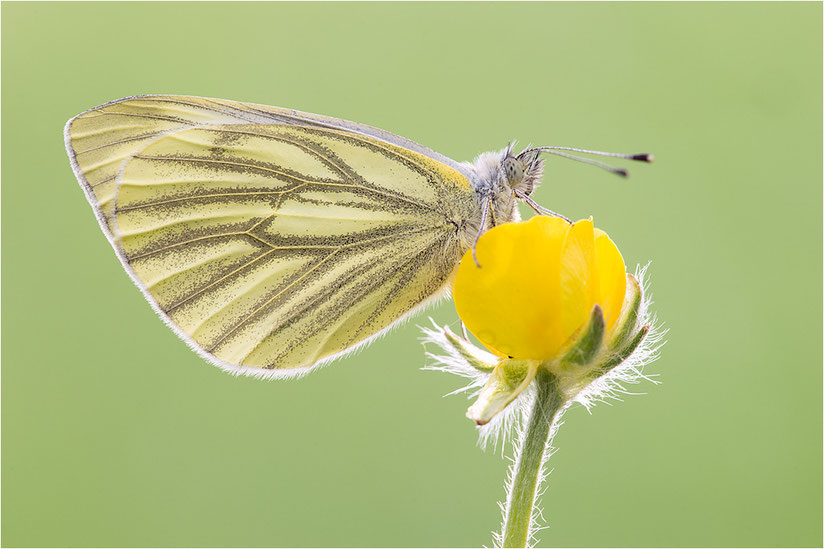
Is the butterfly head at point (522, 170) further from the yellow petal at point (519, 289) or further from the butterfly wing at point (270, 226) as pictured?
the yellow petal at point (519, 289)

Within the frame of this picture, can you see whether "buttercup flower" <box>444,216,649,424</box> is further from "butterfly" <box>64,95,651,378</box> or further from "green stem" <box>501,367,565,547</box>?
"butterfly" <box>64,95,651,378</box>

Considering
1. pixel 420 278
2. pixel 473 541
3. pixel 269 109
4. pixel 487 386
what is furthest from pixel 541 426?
pixel 473 541

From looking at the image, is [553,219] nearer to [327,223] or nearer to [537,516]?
[537,516]

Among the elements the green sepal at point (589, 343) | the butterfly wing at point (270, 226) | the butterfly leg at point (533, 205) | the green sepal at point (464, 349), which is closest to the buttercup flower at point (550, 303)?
the green sepal at point (589, 343)

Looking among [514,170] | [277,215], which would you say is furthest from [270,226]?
[514,170]

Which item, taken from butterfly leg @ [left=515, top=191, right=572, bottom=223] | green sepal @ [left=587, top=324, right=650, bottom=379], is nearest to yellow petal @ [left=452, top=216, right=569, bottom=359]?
green sepal @ [left=587, top=324, right=650, bottom=379]

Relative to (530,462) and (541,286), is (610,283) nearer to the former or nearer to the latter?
(541,286)
